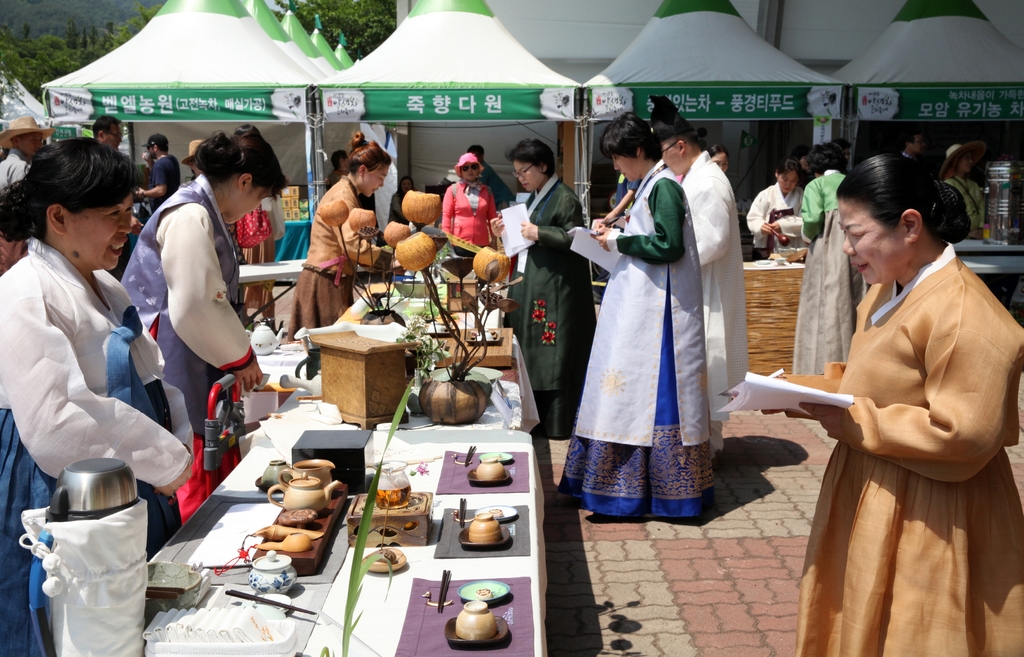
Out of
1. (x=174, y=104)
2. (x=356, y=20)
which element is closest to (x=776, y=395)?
(x=174, y=104)

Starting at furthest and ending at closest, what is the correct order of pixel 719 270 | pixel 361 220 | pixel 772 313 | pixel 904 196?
pixel 772 313 < pixel 719 270 < pixel 361 220 < pixel 904 196

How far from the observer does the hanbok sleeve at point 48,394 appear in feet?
5.70

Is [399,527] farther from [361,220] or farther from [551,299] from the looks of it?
[551,299]

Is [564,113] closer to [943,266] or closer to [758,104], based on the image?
[758,104]

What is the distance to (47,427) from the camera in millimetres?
1741

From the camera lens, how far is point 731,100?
9.80 m

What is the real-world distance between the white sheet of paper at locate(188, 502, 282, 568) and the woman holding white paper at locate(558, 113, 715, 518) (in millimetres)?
1948

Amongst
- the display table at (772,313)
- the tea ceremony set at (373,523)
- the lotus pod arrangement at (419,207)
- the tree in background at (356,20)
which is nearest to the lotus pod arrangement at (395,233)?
the lotus pod arrangement at (419,207)

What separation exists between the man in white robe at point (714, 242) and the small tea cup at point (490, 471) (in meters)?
2.11

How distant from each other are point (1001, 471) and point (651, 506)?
2.24 metres

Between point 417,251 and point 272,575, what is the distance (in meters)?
1.57

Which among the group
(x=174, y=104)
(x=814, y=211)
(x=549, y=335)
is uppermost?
(x=174, y=104)

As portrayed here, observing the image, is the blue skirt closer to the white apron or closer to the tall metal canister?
the white apron

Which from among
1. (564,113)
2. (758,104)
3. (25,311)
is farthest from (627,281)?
(758,104)
